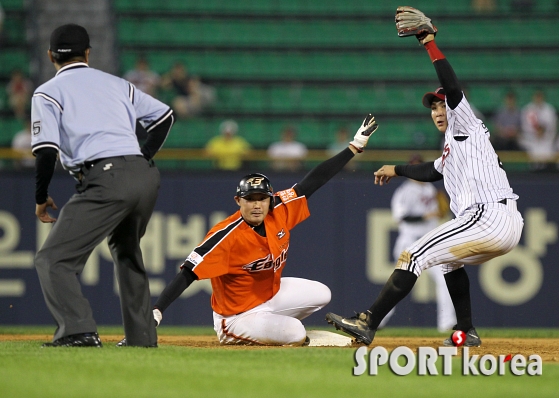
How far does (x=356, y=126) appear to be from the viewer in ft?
44.1

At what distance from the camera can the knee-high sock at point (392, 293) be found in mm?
5836

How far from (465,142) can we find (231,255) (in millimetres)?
1765

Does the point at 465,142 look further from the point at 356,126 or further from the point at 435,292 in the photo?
the point at 356,126

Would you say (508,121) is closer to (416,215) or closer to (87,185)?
(416,215)

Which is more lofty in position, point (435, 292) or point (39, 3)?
point (39, 3)

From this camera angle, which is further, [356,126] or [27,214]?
[356,126]

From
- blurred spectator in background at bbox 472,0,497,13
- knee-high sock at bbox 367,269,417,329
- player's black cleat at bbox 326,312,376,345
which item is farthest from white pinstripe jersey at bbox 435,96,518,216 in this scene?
blurred spectator in background at bbox 472,0,497,13

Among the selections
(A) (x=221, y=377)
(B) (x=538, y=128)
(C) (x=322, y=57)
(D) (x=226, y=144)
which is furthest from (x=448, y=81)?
(C) (x=322, y=57)

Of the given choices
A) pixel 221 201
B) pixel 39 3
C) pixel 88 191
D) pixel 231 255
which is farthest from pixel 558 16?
pixel 88 191

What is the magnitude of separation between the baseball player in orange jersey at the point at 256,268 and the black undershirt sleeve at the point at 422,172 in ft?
1.46

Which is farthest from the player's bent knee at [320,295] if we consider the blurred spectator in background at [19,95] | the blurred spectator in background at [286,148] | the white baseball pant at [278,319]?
the blurred spectator in background at [19,95]

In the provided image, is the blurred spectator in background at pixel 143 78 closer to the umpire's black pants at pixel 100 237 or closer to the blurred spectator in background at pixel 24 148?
the blurred spectator in background at pixel 24 148

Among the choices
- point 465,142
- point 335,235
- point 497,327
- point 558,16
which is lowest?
point 497,327

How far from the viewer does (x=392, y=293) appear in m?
5.86
